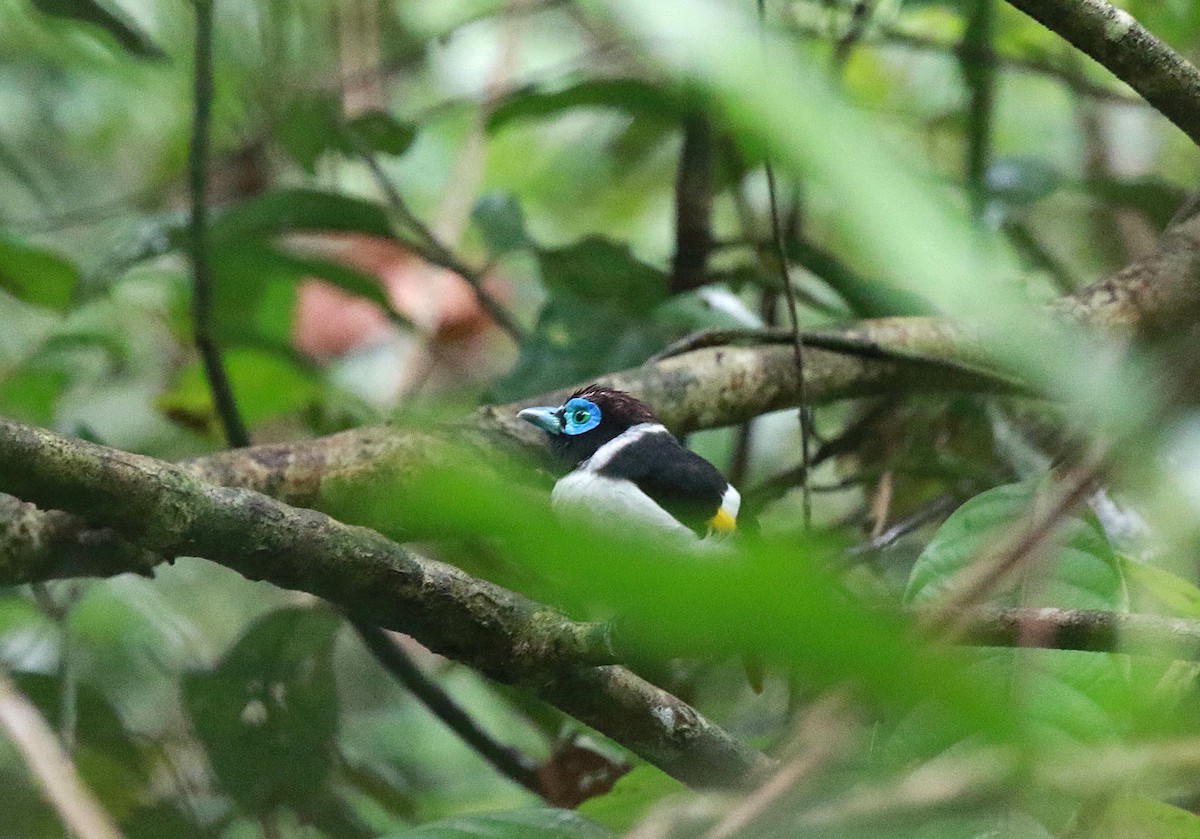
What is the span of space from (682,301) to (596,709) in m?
0.96

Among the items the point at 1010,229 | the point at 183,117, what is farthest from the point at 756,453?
the point at 183,117

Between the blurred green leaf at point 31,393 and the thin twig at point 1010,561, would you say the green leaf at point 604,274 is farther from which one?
the thin twig at point 1010,561

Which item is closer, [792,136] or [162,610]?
[792,136]

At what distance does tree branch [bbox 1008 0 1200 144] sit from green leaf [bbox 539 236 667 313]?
117cm

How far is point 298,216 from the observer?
220cm

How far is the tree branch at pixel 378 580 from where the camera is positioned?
911 millimetres

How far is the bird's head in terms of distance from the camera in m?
1.49

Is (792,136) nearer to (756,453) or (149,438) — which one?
(756,453)

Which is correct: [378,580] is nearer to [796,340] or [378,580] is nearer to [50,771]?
[50,771]

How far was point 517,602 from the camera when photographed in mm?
1084

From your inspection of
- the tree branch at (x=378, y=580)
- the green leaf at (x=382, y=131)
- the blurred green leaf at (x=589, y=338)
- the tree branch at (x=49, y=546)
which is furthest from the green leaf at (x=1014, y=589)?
the green leaf at (x=382, y=131)

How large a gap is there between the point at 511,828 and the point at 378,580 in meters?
0.25

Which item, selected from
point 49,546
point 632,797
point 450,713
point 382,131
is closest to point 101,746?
point 450,713

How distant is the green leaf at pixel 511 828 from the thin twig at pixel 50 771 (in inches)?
22.0
